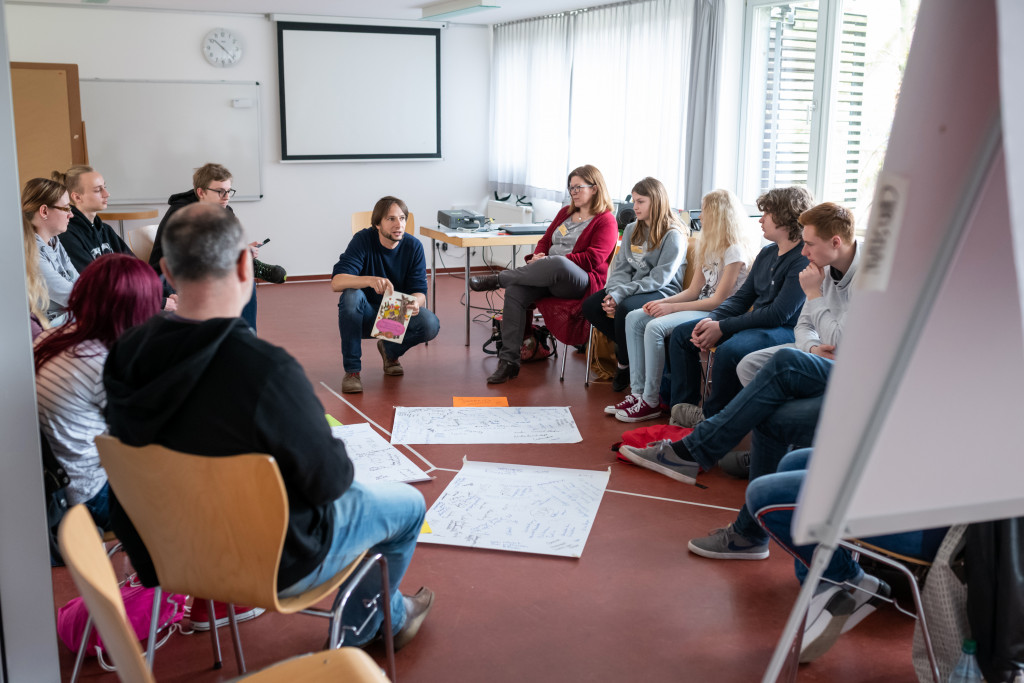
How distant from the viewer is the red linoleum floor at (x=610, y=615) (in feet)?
6.98

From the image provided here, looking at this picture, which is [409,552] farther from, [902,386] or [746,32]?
[746,32]

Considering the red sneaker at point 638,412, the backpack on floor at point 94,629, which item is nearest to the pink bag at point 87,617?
the backpack on floor at point 94,629

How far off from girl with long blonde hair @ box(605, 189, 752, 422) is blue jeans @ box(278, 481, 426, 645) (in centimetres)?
217

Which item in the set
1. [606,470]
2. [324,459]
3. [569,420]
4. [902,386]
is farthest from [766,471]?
[902,386]

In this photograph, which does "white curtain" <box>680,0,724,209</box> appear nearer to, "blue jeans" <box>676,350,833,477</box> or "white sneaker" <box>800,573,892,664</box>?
"blue jeans" <box>676,350,833,477</box>

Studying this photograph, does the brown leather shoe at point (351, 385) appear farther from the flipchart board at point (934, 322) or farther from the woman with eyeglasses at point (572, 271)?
the flipchart board at point (934, 322)

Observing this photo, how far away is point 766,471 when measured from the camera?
9.53 ft

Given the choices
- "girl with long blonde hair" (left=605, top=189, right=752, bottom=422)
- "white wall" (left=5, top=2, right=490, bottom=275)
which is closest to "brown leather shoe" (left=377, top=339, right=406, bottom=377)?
"girl with long blonde hair" (left=605, top=189, right=752, bottom=422)

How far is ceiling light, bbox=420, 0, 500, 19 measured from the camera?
21.2ft

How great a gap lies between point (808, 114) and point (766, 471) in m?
3.09

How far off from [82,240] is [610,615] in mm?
3139

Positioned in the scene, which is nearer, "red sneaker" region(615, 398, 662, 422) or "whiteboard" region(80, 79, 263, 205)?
"red sneaker" region(615, 398, 662, 422)

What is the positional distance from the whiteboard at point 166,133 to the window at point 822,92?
175 inches

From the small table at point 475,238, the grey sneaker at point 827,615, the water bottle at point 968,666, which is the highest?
the small table at point 475,238
